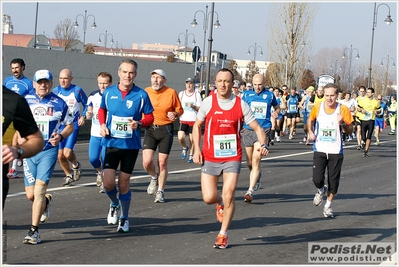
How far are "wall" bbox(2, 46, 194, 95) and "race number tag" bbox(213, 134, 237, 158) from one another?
59.0 feet

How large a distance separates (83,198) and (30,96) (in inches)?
114

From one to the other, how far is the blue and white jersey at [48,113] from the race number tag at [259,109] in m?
4.79

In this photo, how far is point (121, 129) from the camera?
9016 mm

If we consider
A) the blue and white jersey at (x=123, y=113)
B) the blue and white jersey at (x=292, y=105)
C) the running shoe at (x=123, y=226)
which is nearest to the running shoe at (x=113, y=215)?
the running shoe at (x=123, y=226)

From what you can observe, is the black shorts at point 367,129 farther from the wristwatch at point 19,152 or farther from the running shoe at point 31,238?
the wristwatch at point 19,152

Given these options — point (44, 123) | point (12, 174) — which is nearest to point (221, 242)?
point (44, 123)

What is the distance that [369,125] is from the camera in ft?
73.7

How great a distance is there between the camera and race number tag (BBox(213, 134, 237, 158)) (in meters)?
8.38

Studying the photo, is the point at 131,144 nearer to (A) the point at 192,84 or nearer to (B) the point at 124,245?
(B) the point at 124,245

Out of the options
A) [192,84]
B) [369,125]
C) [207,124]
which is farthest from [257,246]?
[369,125]

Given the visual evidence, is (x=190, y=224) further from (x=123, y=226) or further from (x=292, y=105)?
(x=292, y=105)

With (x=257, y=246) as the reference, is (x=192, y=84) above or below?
above

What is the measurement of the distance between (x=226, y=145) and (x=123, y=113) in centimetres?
147

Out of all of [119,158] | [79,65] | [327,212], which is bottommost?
[327,212]
